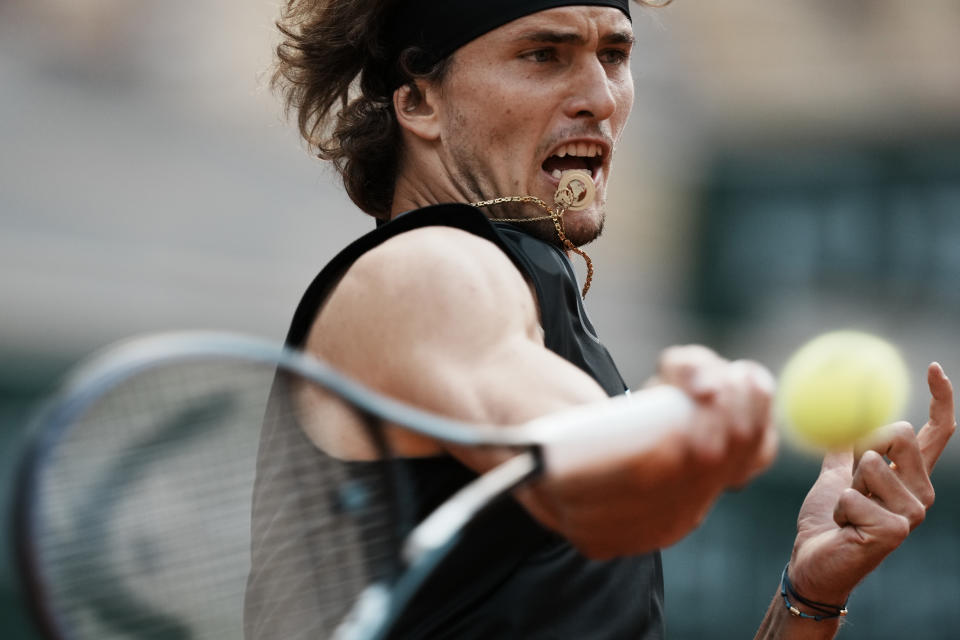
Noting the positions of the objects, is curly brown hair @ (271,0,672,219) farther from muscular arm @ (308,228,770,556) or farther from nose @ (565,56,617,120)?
muscular arm @ (308,228,770,556)

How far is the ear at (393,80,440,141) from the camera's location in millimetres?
2637

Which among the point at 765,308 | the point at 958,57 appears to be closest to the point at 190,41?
the point at 765,308

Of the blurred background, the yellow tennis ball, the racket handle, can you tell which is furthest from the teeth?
the blurred background

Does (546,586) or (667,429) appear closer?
(667,429)

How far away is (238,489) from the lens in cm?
176

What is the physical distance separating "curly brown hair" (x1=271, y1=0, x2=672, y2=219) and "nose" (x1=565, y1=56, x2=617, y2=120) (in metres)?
0.25

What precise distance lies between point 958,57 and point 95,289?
7097 millimetres

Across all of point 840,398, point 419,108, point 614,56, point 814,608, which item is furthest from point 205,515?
point 840,398

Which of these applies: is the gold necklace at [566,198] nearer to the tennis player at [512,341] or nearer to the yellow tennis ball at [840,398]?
the tennis player at [512,341]

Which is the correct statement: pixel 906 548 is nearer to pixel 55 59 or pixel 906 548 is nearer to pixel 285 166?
pixel 285 166

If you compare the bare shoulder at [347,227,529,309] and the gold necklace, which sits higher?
the gold necklace

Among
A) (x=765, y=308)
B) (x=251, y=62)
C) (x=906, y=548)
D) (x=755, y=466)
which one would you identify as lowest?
(x=906, y=548)

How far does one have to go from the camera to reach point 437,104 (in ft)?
8.62

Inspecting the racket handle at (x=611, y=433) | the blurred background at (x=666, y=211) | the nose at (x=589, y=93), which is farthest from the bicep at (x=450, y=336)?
the blurred background at (x=666, y=211)
